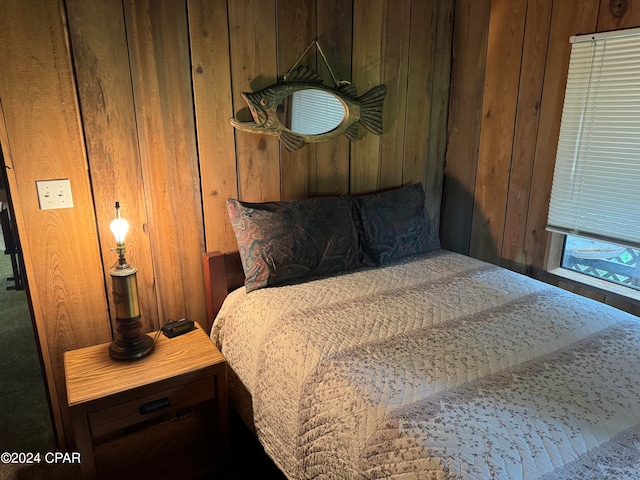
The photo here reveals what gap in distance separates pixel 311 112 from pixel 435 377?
1.47 m

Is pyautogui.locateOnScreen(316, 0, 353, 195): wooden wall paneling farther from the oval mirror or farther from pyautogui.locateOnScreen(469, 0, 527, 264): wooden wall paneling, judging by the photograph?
pyautogui.locateOnScreen(469, 0, 527, 264): wooden wall paneling

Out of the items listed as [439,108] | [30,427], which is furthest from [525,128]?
[30,427]

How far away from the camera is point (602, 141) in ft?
6.83

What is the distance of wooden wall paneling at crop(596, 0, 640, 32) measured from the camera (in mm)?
1896

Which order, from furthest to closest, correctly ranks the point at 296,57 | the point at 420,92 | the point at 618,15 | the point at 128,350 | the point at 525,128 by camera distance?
the point at 420,92, the point at 525,128, the point at 296,57, the point at 618,15, the point at 128,350

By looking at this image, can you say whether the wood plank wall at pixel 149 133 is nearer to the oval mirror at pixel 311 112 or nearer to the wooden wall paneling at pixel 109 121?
the wooden wall paneling at pixel 109 121

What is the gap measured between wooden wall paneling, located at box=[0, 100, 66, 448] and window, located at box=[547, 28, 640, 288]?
2.42 meters

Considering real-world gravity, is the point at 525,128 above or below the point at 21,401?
above

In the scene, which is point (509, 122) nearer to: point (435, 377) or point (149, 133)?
point (435, 377)

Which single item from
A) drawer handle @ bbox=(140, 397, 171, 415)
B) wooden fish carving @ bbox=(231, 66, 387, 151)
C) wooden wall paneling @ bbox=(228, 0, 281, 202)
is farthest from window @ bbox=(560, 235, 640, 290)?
drawer handle @ bbox=(140, 397, 171, 415)

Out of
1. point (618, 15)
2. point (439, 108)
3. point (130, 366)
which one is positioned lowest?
point (130, 366)

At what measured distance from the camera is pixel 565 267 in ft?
8.02

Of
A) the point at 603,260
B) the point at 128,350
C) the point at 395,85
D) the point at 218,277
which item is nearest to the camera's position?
the point at 128,350

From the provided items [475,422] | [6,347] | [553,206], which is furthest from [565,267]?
[6,347]
